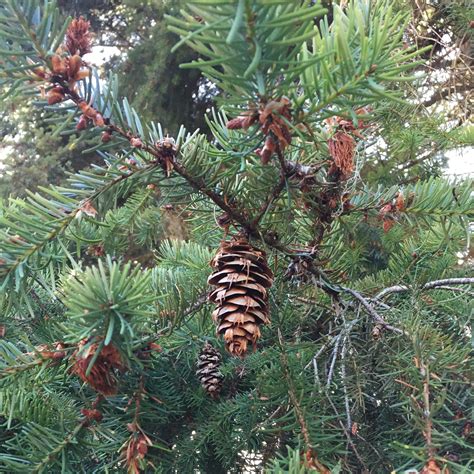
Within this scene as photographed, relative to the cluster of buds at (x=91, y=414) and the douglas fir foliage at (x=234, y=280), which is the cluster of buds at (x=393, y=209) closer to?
the douglas fir foliage at (x=234, y=280)

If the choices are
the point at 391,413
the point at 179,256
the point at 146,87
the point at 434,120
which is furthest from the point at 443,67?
the point at 146,87

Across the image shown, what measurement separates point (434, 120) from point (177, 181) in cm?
58

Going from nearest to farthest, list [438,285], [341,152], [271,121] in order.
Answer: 1. [271,121]
2. [341,152]
3. [438,285]

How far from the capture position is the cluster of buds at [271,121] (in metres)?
0.27

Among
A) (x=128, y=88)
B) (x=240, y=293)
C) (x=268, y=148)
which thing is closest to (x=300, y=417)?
(x=240, y=293)

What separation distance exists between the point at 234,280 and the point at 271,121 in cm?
14

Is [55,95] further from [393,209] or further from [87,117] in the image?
[393,209]

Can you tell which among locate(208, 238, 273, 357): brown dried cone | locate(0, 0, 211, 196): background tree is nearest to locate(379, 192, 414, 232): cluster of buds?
locate(208, 238, 273, 357): brown dried cone

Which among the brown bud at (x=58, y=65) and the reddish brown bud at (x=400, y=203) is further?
the reddish brown bud at (x=400, y=203)

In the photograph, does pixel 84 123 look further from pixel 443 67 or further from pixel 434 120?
pixel 443 67

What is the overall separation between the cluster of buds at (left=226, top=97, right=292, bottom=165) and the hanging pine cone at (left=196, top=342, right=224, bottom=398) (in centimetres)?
27

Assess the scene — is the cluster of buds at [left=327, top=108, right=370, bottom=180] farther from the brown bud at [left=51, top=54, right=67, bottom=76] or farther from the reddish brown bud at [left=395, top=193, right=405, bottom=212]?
the brown bud at [left=51, top=54, right=67, bottom=76]

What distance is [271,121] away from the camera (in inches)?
11.0

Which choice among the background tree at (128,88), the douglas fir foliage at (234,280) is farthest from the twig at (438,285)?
the background tree at (128,88)
